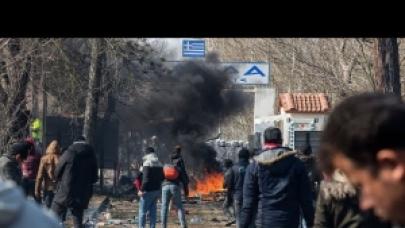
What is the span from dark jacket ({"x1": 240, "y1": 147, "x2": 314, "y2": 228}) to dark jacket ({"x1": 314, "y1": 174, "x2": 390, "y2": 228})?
3.05 meters

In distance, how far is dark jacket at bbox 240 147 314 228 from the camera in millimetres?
10773

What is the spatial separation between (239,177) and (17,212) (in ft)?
51.6

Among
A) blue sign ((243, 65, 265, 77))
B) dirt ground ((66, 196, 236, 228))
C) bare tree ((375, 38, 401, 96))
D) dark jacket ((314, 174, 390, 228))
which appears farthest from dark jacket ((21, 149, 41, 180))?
dark jacket ((314, 174, 390, 228))

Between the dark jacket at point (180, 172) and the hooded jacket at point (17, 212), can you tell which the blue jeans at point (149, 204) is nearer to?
the dark jacket at point (180, 172)

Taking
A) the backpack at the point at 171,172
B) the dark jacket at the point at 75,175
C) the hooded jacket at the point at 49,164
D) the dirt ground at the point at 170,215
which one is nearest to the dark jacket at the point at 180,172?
the backpack at the point at 171,172

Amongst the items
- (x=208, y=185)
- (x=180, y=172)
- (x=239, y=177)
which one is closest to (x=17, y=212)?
(x=239, y=177)

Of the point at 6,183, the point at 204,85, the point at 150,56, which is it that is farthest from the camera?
the point at 204,85

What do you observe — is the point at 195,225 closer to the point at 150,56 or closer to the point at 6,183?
the point at 150,56

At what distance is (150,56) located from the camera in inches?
1253

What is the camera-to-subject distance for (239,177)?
18688mm

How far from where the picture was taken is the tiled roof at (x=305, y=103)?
34344 millimetres
